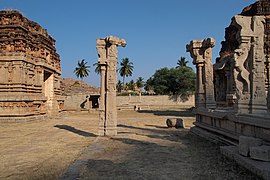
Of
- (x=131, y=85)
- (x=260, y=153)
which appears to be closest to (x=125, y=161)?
(x=260, y=153)

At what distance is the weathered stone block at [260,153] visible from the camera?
3606mm

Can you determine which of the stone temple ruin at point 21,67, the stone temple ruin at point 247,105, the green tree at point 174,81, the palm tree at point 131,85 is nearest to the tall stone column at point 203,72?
the stone temple ruin at point 247,105

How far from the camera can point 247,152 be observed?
13.1ft

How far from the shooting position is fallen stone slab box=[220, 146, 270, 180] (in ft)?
10.7

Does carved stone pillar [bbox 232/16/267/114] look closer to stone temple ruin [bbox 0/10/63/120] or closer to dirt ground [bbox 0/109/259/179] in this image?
dirt ground [bbox 0/109/259/179]

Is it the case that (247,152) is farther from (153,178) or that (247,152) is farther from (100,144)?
(100,144)

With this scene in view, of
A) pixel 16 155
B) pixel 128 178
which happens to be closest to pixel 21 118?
pixel 16 155

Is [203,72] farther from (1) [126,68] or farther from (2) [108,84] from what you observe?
(1) [126,68]

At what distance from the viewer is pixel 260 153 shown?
3666 mm

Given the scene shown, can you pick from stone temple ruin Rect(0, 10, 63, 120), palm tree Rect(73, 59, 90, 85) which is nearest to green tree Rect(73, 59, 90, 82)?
palm tree Rect(73, 59, 90, 85)

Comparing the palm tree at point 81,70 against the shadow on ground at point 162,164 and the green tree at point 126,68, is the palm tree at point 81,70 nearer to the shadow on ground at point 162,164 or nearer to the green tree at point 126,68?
the green tree at point 126,68

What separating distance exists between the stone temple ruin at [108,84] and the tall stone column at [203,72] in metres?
3.45

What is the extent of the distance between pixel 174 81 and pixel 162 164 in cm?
4363

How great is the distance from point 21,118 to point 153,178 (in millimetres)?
12373
